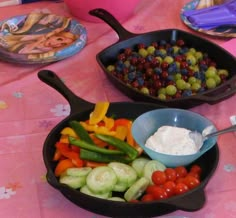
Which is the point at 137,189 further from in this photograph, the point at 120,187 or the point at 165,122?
the point at 165,122

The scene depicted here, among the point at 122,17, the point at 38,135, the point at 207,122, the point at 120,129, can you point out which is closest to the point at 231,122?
the point at 207,122

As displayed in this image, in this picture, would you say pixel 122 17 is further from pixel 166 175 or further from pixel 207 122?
pixel 166 175

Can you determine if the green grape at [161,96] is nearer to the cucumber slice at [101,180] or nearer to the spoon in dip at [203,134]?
the spoon in dip at [203,134]

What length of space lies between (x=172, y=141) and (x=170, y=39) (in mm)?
373

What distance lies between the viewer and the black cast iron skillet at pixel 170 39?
87 cm

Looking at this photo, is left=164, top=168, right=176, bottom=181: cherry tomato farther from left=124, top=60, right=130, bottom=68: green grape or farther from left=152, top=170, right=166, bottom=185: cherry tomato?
left=124, top=60, right=130, bottom=68: green grape

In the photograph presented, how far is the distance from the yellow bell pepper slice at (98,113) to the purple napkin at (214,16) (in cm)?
47

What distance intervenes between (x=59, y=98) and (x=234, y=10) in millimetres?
514

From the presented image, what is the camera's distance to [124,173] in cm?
69

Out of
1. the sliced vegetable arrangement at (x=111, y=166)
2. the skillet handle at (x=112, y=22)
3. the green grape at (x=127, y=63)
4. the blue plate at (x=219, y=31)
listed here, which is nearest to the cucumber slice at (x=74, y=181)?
the sliced vegetable arrangement at (x=111, y=166)

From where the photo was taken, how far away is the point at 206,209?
0.72 meters

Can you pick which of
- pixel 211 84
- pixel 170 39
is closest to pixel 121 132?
pixel 211 84

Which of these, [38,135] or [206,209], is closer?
[206,209]

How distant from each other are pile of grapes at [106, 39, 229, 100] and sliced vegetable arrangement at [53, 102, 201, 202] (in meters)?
0.13
